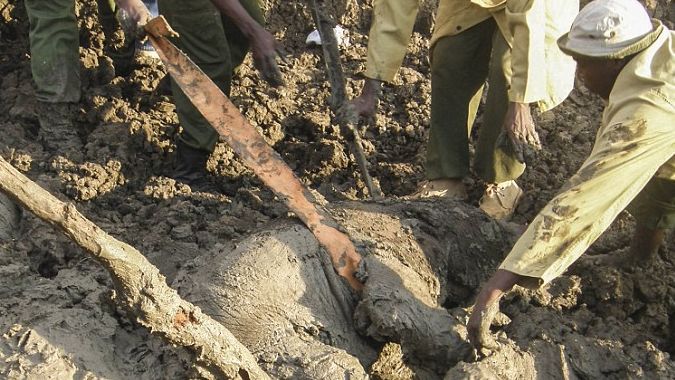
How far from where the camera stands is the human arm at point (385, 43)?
3938 millimetres

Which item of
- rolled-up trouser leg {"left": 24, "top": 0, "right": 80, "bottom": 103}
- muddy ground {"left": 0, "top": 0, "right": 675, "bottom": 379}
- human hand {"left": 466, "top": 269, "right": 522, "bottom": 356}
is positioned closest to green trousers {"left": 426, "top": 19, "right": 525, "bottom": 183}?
muddy ground {"left": 0, "top": 0, "right": 675, "bottom": 379}

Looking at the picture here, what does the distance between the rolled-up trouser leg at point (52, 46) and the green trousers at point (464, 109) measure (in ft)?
6.36

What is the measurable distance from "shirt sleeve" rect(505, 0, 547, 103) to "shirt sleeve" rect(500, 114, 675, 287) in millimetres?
894

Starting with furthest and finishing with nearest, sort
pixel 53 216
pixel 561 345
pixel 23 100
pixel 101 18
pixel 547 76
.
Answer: pixel 101 18, pixel 23 100, pixel 547 76, pixel 561 345, pixel 53 216

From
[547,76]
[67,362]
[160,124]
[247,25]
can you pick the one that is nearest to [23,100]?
[160,124]

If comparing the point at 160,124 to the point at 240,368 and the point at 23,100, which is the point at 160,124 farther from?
the point at 240,368

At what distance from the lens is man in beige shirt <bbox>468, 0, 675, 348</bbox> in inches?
110

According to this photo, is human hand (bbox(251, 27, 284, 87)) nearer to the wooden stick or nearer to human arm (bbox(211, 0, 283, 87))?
human arm (bbox(211, 0, 283, 87))

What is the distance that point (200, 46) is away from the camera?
416 centimetres

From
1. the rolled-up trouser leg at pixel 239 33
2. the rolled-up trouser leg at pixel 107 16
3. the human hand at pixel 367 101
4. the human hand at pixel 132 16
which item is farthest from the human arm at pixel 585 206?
the rolled-up trouser leg at pixel 107 16

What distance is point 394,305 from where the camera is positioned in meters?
3.01

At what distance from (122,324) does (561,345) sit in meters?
1.65

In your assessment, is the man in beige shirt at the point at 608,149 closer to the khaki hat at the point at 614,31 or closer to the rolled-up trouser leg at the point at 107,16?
the khaki hat at the point at 614,31

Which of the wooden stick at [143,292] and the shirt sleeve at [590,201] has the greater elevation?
the wooden stick at [143,292]
